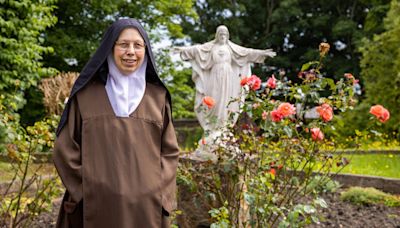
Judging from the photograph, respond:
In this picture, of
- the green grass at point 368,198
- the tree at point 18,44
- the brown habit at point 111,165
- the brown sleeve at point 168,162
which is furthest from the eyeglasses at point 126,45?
the tree at point 18,44

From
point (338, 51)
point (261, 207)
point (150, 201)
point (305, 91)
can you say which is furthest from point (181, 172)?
point (338, 51)

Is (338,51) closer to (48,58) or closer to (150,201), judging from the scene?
(48,58)

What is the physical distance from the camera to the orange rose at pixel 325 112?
133 inches

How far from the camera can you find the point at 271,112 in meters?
3.33

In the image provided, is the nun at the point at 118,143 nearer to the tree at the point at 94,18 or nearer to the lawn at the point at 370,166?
the lawn at the point at 370,166

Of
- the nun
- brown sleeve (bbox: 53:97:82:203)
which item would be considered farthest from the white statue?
brown sleeve (bbox: 53:97:82:203)

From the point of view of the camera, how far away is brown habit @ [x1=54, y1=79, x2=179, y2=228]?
237 cm

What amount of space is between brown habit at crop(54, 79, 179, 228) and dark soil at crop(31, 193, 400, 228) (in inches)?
132

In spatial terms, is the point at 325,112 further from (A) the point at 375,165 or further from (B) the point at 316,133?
(A) the point at 375,165

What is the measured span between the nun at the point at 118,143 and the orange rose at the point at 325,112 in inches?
49.1

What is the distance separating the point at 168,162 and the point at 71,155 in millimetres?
494

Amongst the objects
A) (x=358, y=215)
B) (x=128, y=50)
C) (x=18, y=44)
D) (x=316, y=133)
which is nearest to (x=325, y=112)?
(x=316, y=133)

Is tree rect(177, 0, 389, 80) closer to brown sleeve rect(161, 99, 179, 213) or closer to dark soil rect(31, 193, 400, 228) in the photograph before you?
dark soil rect(31, 193, 400, 228)

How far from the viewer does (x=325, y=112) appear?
339 cm
